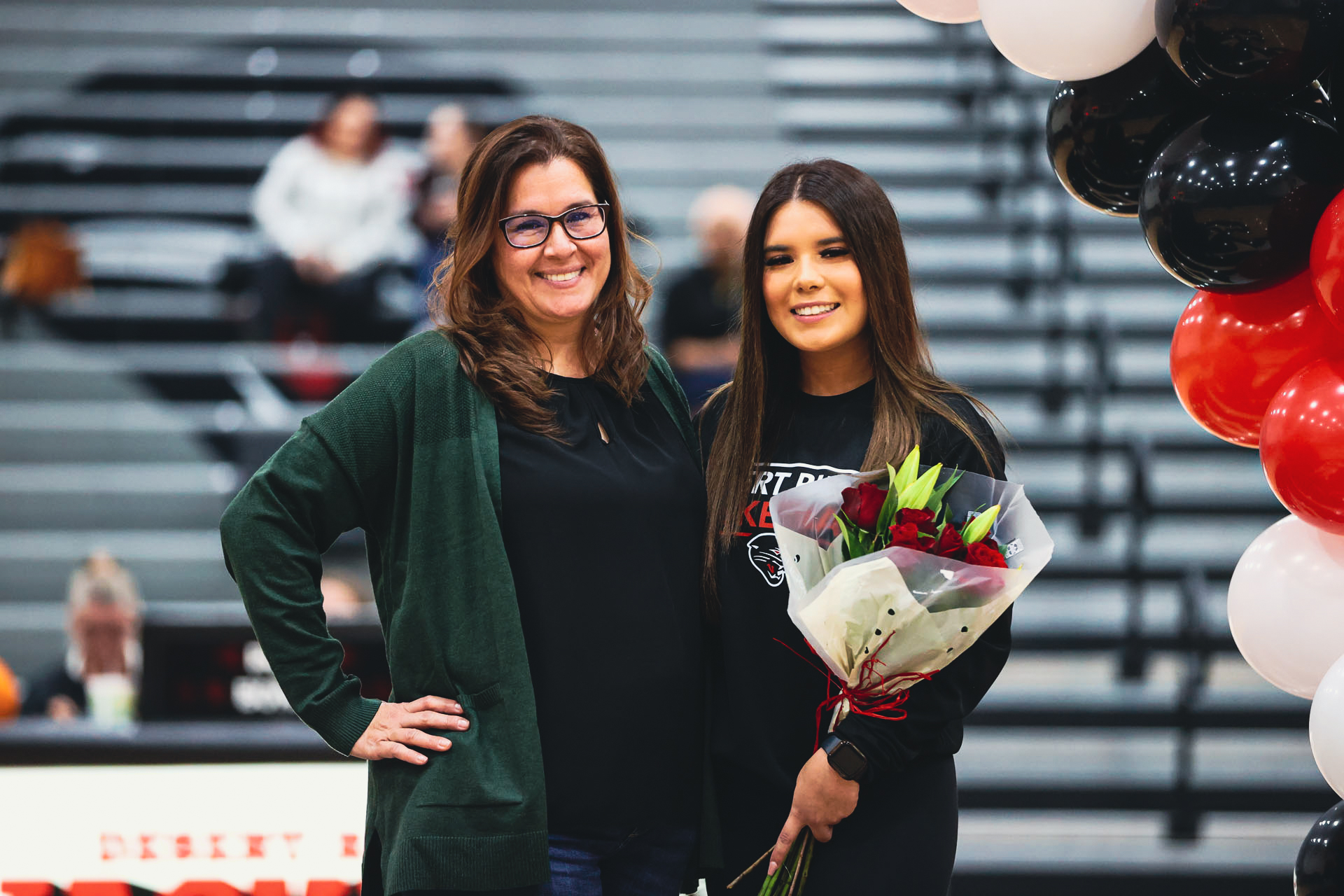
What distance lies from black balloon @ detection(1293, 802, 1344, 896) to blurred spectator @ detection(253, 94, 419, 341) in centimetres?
495

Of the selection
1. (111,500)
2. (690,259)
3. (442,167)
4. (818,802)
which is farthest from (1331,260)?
(111,500)

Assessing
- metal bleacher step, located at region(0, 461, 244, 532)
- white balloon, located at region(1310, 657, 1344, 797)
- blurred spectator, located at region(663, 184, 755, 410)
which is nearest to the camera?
white balloon, located at region(1310, 657, 1344, 797)

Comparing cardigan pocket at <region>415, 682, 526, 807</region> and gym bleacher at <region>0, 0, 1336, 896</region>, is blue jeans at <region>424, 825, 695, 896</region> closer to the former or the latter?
cardigan pocket at <region>415, 682, 526, 807</region>

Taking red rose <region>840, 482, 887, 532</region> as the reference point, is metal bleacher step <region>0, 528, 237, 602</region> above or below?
below

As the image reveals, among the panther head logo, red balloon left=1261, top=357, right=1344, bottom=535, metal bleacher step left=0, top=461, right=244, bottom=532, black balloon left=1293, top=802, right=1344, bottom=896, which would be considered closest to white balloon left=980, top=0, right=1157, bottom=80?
red balloon left=1261, top=357, right=1344, bottom=535

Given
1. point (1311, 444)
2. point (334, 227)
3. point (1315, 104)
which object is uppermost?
point (334, 227)

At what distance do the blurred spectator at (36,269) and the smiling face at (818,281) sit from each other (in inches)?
213

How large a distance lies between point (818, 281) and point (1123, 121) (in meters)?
0.50

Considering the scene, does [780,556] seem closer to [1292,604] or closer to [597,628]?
[597,628]

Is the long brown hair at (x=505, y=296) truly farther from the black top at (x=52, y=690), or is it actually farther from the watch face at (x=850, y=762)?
the black top at (x=52, y=690)

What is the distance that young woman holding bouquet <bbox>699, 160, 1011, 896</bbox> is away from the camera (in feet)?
6.55

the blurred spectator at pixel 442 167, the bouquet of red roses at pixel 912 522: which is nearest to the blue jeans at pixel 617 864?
the bouquet of red roses at pixel 912 522

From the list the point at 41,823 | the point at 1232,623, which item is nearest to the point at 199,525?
the point at 41,823

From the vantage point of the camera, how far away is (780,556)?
2.05 meters
